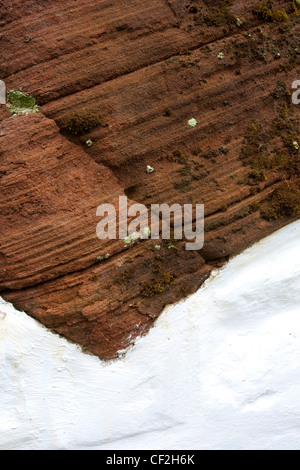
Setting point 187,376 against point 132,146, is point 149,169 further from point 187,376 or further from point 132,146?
point 187,376

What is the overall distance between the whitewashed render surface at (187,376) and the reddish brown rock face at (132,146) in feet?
1.37

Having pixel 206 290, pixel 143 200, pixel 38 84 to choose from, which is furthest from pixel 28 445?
pixel 38 84

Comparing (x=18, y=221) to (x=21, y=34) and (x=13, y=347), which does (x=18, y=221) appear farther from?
(x=21, y=34)

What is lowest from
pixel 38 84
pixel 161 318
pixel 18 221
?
pixel 161 318

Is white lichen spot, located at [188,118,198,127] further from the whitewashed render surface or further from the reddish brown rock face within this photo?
the whitewashed render surface

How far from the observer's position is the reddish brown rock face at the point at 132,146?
623 centimetres

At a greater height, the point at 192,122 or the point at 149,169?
the point at 192,122

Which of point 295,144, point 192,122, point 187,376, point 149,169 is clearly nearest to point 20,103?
point 149,169

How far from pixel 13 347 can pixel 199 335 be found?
11.5 ft

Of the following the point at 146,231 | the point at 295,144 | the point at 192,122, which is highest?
the point at 192,122

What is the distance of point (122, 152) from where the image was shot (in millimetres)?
6477

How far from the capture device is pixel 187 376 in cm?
697

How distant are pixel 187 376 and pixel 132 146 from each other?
4505 millimetres

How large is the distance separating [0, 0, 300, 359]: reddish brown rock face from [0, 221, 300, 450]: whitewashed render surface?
0.42 m
